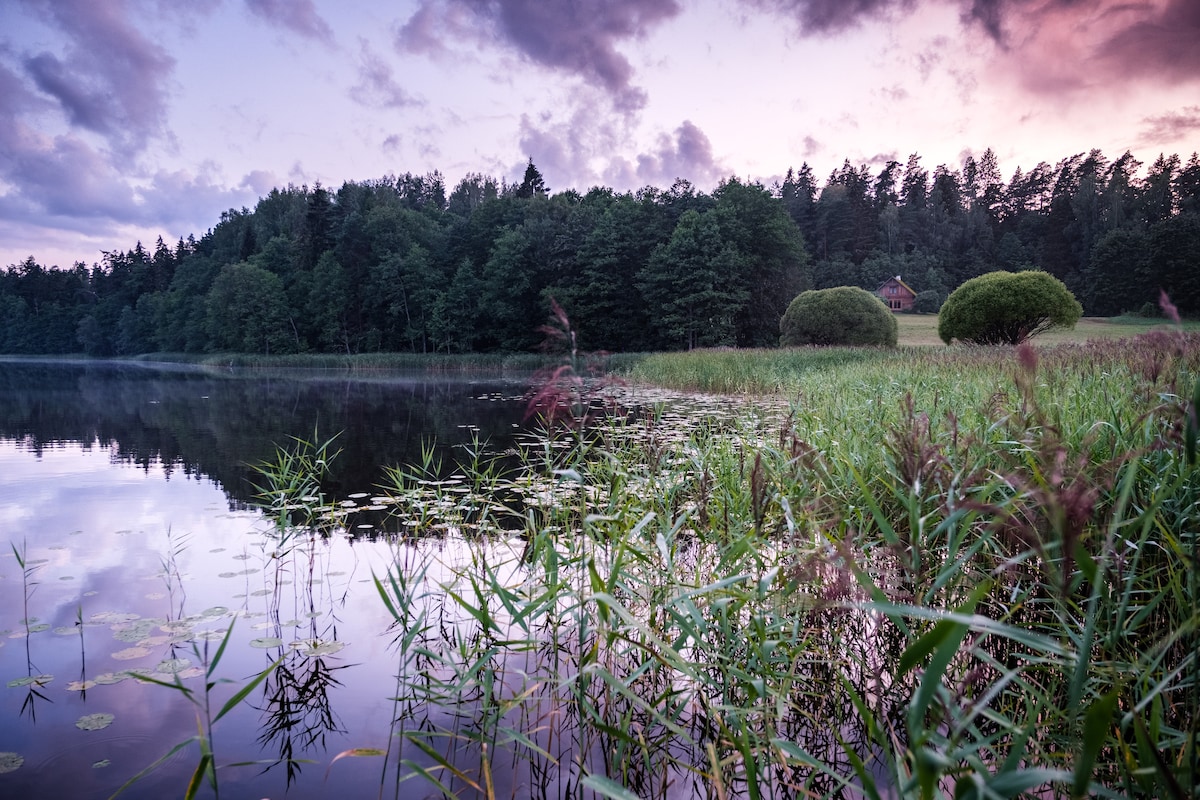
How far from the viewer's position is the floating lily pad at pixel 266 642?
2.99m

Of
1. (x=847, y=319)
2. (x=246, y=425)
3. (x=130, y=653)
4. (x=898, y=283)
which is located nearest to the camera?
(x=130, y=653)

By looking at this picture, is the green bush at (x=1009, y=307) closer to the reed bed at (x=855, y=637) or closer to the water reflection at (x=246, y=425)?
the water reflection at (x=246, y=425)

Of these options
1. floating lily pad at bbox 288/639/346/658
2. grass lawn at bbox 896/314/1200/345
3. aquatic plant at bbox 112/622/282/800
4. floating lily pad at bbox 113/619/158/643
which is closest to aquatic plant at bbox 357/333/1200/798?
floating lily pad at bbox 288/639/346/658

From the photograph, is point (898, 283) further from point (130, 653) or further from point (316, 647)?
point (130, 653)

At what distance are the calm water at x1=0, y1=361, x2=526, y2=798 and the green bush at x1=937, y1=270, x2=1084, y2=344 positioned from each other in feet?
58.8

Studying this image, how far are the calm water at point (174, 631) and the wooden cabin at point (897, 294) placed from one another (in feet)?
163

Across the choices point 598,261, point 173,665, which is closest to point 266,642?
point 173,665

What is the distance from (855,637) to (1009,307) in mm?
19451

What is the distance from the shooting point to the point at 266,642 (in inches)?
119

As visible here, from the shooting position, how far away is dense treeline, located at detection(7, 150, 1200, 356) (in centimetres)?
3600

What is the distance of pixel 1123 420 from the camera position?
3.51 m

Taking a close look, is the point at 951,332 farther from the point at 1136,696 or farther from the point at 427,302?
the point at 427,302

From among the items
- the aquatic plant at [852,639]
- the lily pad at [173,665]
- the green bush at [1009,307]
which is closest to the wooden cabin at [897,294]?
the green bush at [1009,307]

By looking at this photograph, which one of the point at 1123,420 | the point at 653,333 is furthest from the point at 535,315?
the point at 1123,420
